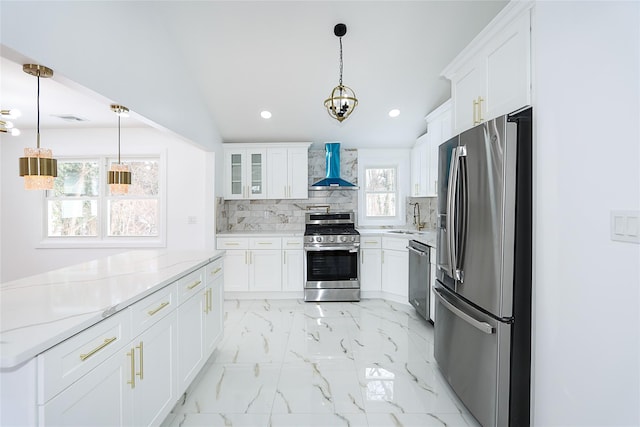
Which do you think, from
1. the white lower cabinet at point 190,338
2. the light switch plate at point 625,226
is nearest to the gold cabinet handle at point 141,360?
the white lower cabinet at point 190,338

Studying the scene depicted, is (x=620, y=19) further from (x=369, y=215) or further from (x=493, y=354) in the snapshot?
(x=369, y=215)

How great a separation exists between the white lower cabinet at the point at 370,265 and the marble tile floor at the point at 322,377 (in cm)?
73

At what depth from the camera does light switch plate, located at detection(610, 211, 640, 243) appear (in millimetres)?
1127

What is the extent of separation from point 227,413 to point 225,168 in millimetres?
3641

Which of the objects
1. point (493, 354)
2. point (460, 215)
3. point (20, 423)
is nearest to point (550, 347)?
point (493, 354)

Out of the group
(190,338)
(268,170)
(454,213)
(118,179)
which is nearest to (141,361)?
(190,338)

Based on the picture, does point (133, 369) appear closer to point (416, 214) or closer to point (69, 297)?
point (69, 297)

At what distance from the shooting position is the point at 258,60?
140 inches

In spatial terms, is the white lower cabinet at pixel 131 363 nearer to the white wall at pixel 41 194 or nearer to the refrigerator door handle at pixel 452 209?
the refrigerator door handle at pixel 452 209

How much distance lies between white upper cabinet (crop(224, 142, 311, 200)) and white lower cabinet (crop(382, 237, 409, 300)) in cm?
146

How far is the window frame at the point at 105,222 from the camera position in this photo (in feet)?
16.1

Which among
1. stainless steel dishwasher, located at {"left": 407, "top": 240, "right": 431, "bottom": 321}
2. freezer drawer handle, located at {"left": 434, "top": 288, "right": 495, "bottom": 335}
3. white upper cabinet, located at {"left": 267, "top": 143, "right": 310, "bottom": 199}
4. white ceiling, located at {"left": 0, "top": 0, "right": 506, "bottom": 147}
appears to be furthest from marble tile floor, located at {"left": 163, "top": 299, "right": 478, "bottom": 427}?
white ceiling, located at {"left": 0, "top": 0, "right": 506, "bottom": 147}

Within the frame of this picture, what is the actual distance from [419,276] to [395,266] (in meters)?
0.73

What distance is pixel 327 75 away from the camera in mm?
3777
